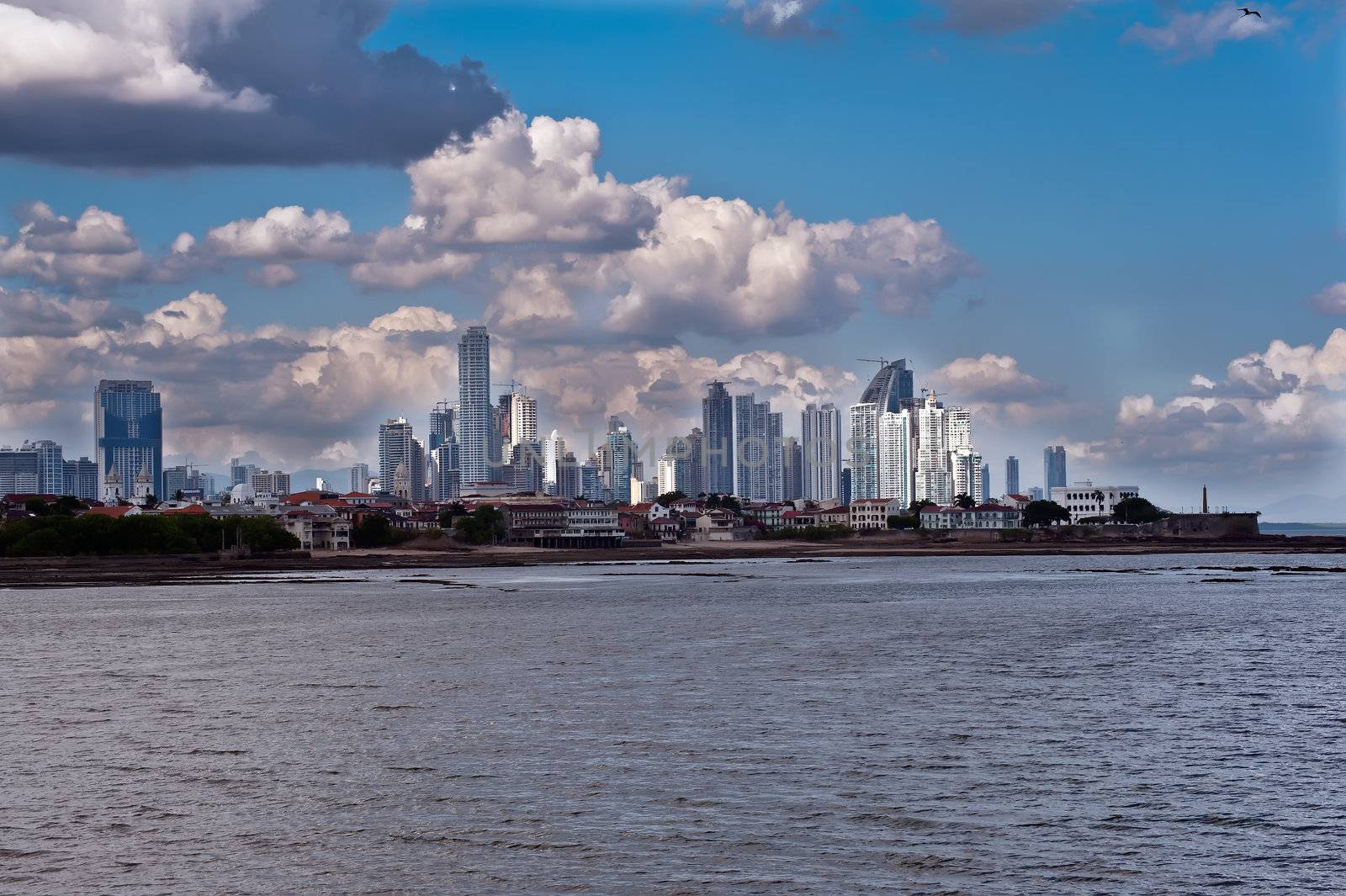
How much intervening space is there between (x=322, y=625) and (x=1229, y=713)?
45.1 metres

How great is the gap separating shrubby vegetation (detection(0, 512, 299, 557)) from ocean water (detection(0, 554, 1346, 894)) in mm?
87023

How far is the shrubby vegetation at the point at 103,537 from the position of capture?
147500 millimetres

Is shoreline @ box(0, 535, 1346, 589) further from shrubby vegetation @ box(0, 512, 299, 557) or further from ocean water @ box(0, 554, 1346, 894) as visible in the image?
ocean water @ box(0, 554, 1346, 894)

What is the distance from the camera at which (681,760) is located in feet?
98.2

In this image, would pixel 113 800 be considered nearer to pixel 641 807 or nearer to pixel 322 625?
pixel 641 807

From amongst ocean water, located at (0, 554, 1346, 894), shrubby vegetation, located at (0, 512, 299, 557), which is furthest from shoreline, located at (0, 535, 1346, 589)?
ocean water, located at (0, 554, 1346, 894)

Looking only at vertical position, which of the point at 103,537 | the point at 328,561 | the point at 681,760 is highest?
the point at 103,537

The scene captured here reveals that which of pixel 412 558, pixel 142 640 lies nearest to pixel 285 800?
pixel 142 640

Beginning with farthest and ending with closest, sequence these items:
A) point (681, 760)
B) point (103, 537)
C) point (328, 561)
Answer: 1. point (328, 561)
2. point (103, 537)
3. point (681, 760)

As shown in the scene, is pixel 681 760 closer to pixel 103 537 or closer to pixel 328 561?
pixel 103 537

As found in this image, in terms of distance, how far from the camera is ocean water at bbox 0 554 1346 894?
2156cm

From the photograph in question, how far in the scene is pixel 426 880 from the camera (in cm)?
2088

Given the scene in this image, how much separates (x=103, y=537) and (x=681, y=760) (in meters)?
133

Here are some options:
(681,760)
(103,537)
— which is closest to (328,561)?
(103,537)
